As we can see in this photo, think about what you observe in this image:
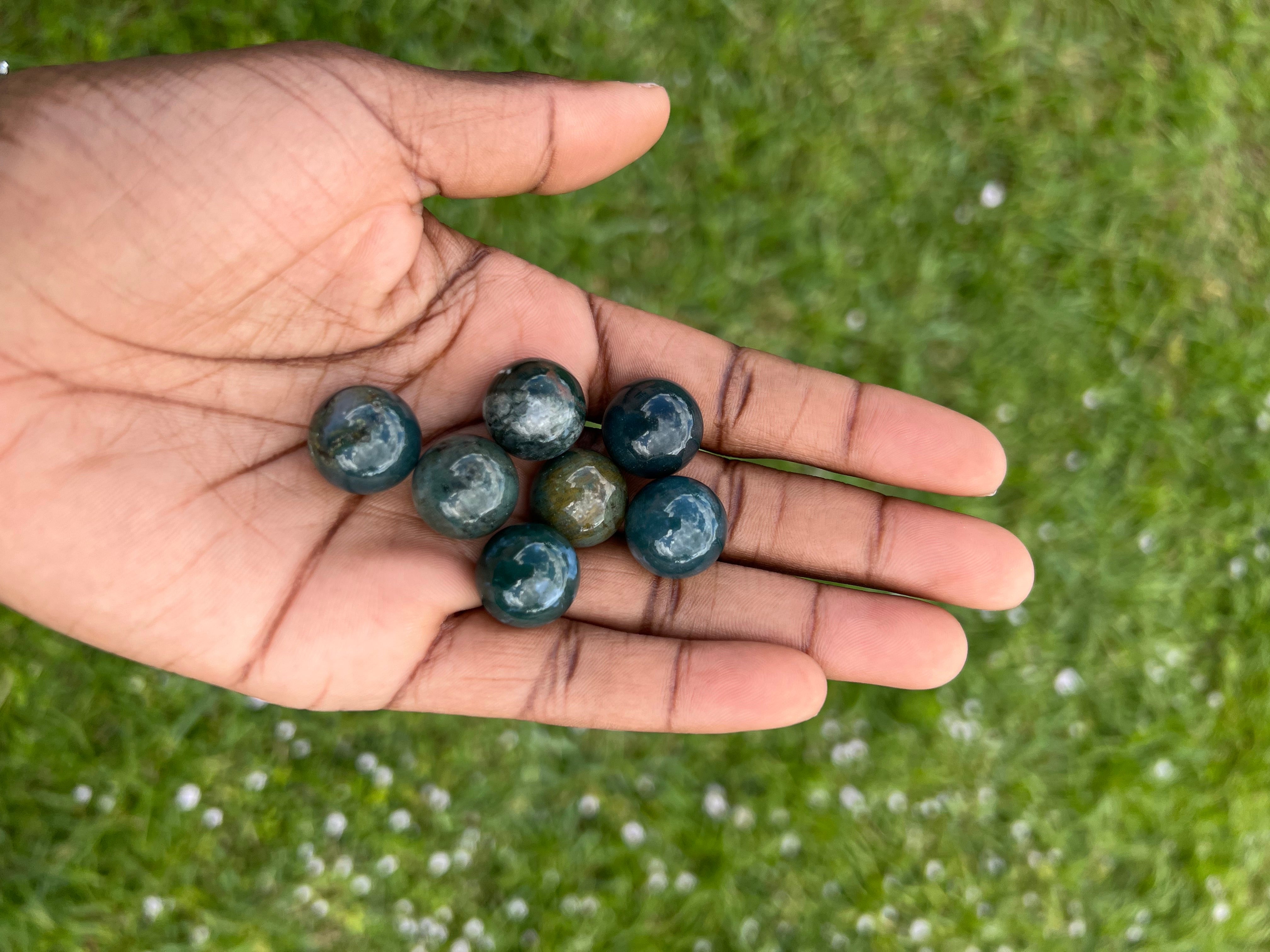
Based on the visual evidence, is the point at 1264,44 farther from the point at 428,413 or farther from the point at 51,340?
the point at 51,340

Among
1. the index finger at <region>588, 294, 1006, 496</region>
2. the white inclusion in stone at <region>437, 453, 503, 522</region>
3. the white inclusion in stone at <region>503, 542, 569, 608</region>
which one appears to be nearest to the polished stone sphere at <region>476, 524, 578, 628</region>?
the white inclusion in stone at <region>503, 542, 569, 608</region>

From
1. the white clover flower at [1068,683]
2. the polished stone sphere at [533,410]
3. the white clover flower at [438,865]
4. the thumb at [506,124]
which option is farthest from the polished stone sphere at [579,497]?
the white clover flower at [1068,683]

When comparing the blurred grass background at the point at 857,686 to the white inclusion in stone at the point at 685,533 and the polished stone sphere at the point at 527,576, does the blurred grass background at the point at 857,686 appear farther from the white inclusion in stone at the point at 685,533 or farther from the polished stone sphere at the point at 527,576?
the white inclusion in stone at the point at 685,533

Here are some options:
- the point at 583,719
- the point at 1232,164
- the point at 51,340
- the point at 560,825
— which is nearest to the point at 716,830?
the point at 560,825

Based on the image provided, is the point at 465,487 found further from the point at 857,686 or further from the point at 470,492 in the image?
the point at 857,686

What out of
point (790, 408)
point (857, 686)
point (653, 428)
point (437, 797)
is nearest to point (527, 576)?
point (653, 428)

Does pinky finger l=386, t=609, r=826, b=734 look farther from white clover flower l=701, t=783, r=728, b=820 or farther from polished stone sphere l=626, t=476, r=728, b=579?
white clover flower l=701, t=783, r=728, b=820

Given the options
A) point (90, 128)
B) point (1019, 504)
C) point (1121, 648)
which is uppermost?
point (90, 128)
